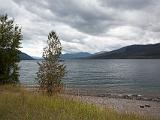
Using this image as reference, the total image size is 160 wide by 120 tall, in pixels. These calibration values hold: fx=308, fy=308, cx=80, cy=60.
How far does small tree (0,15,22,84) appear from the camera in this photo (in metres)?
34.8

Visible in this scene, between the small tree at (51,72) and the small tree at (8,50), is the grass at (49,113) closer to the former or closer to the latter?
the small tree at (51,72)

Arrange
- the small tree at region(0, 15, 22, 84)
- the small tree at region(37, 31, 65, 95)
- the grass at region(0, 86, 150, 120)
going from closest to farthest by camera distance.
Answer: the grass at region(0, 86, 150, 120) < the small tree at region(37, 31, 65, 95) < the small tree at region(0, 15, 22, 84)

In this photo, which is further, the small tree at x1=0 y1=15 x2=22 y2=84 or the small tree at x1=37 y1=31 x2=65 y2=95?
the small tree at x1=0 y1=15 x2=22 y2=84

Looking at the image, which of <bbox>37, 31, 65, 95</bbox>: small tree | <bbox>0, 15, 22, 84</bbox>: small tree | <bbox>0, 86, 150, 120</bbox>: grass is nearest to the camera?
<bbox>0, 86, 150, 120</bbox>: grass

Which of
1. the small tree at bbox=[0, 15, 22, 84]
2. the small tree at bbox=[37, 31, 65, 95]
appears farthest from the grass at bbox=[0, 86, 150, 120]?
the small tree at bbox=[0, 15, 22, 84]

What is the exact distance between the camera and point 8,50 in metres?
35.4

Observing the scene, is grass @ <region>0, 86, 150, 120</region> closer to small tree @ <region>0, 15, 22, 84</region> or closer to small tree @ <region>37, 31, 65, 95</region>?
small tree @ <region>37, 31, 65, 95</region>

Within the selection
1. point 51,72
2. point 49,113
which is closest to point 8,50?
point 51,72

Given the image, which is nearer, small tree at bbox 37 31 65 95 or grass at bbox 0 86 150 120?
grass at bbox 0 86 150 120

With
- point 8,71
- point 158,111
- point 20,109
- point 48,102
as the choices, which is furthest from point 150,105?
point 20,109

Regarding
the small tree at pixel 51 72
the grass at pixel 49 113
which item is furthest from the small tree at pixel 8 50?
the grass at pixel 49 113

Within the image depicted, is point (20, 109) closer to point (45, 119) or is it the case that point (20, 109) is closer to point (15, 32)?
point (45, 119)

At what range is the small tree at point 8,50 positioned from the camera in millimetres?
34800

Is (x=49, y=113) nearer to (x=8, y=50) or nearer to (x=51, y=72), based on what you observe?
(x=51, y=72)
